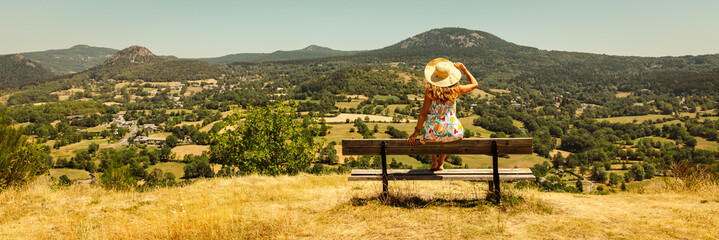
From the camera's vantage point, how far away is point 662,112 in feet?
458

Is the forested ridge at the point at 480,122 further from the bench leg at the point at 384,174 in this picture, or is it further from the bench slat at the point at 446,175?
the bench leg at the point at 384,174

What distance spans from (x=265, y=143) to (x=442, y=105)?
10541mm

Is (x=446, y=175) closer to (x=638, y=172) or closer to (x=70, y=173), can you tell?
(x=638, y=172)

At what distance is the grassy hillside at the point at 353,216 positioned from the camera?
483 centimetres

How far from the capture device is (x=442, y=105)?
628 cm

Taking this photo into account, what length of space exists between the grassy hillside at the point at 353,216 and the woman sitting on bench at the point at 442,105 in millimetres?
1389

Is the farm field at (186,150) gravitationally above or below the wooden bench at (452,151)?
below

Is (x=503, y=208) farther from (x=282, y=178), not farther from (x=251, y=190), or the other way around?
(x=282, y=178)

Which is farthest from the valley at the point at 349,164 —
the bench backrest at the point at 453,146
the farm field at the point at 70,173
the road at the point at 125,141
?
the road at the point at 125,141

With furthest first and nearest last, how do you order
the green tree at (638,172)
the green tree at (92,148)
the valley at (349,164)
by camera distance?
1. the green tree at (92,148)
2. the green tree at (638,172)
3. the valley at (349,164)

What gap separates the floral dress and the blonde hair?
0.42ft

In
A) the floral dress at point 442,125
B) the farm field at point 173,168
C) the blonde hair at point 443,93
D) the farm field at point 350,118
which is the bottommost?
the farm field at point 173,168

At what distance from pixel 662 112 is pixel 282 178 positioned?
190093 millimetres

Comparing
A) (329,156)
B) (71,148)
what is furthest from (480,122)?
(71,148)
